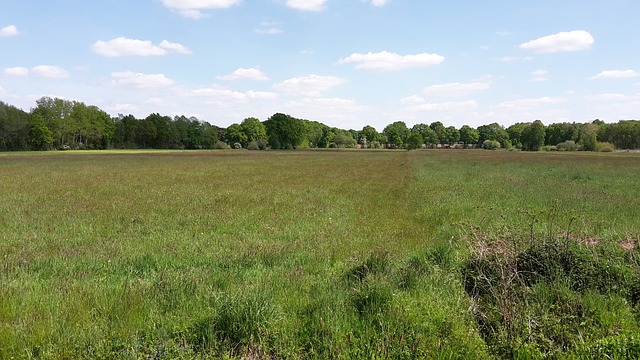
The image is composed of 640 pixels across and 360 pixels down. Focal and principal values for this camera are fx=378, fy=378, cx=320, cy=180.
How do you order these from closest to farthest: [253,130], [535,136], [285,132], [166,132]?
1. [166,132]
2. [285,132]
3. [535,136]
4. [253,130]

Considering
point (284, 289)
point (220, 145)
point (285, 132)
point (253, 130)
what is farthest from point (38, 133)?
point (284, 289)

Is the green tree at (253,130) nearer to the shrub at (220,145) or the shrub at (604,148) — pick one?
the shrub at (220,145)

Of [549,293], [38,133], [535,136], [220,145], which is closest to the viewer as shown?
[549,293]

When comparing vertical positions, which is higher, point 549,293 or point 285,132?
point 285,132

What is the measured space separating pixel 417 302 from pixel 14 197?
20.9m

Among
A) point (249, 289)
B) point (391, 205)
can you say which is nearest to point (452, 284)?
point (249, 289)

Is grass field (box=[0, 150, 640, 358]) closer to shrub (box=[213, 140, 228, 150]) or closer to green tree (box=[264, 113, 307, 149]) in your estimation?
green tree (box=[264, 113, 307, 149])

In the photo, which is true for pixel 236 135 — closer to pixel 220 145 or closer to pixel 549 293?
pixel 220 145

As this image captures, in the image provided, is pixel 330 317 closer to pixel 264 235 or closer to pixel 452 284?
pixel 452 284

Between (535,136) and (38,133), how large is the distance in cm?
17594

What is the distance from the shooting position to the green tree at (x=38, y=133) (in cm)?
10906

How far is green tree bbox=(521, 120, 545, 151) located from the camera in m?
154

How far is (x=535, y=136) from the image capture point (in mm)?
155000

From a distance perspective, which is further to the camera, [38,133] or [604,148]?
[604,148]
